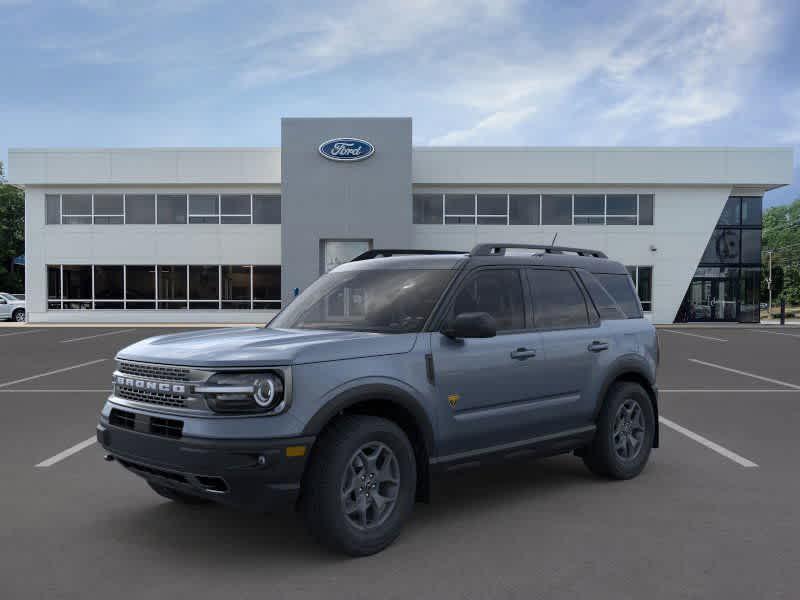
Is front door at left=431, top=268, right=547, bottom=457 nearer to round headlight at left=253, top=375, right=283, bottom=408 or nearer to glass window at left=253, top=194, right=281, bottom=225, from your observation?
round headlight at left=253, top=375, right=283, bottom=408

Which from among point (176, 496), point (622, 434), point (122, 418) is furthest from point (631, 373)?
point (122, 418)

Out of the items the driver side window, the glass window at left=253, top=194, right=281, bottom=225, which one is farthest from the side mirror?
the glass window at left=253, top=194, right=281, bottom=225

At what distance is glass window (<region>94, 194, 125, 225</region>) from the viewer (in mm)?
32031

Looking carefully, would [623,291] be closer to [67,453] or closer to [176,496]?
[176,496]

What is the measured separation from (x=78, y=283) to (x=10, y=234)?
40.4m

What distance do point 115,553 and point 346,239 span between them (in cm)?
2610

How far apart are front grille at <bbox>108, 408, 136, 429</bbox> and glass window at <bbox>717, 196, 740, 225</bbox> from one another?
32.8 m

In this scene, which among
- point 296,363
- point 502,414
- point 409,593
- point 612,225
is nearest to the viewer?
point 409,593

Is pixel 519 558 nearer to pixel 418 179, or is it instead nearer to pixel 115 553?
pixel 115 553

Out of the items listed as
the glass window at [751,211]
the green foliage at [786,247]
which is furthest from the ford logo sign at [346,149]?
the green foliage at [786,247]

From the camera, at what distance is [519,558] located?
400 cm

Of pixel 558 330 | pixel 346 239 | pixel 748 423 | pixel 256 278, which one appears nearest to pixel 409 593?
pixel 558 330

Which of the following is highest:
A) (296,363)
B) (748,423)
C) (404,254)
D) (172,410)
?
(404,254)

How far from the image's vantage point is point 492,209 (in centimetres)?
3188
